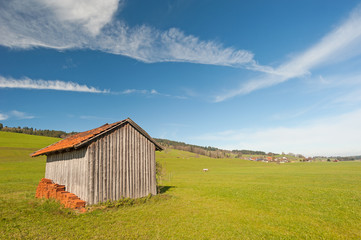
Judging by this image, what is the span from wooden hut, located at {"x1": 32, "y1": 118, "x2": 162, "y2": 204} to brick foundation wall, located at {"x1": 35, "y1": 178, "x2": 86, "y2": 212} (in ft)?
1.54

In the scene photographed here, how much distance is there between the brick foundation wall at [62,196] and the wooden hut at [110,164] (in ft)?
1.54

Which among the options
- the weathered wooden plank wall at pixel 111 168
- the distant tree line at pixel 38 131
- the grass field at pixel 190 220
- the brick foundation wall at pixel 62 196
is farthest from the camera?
the distant tree line at pixel 38 131

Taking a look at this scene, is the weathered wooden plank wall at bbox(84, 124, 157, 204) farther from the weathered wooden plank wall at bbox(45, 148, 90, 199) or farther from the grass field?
the grass field

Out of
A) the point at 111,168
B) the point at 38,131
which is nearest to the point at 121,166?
the point at 111,168

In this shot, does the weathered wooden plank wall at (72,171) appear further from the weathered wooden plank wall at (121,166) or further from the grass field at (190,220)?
the grass field at (190,220)

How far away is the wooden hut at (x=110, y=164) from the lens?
14.2 m

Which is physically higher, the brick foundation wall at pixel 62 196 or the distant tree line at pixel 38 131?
the distant tree line at pixel 38 131

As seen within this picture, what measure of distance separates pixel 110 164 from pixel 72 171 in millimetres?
3444

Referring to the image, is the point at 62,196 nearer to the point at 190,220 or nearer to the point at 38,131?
the point at 190,220

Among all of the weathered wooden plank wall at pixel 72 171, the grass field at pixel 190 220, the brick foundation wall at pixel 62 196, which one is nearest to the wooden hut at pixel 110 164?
the weathered wooden plank wall at pixel 72 171

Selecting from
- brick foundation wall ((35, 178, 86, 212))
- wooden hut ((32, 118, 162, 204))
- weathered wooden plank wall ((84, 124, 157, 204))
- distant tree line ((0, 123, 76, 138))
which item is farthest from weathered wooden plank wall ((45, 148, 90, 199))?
Answer: distant tree line ((0, 123, 76, 138))

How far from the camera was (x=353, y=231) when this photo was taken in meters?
10.3

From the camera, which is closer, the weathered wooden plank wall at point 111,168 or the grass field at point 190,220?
the grass field at point 190,220

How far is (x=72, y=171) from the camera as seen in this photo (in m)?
16.0
